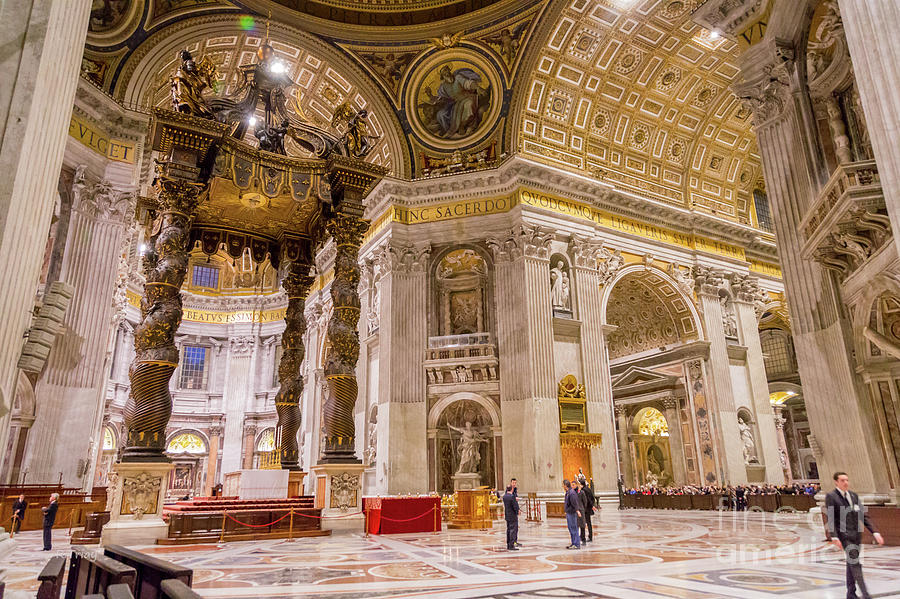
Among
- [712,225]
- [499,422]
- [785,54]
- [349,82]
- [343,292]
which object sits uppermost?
[349,82]

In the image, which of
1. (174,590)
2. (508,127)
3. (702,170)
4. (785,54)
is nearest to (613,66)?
(508,127)

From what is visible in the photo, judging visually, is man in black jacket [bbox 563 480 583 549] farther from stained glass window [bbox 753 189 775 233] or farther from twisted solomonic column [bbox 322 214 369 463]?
stained glass window [bbox 753 189 775 233]

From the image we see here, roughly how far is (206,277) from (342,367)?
24.3m

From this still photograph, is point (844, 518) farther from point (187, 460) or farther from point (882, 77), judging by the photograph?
point (187, 460)

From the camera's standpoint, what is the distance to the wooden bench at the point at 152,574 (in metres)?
2.42

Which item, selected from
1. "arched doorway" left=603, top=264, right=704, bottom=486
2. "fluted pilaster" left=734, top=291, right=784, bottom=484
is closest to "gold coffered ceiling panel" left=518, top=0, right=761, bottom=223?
"arched doorway" left=603, top=264, right=704, bottom=486

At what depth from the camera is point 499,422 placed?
16719 millimetres

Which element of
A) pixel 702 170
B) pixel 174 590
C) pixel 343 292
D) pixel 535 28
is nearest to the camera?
pixel 174 590

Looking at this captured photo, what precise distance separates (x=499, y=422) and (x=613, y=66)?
1231cm

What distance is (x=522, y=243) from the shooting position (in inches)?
690

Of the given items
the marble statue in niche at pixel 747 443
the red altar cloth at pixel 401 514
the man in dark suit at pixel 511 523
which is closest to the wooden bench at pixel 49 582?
the man in dark suit at pixel 511 523

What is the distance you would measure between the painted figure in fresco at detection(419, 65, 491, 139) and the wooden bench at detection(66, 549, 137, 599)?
57.8 feet

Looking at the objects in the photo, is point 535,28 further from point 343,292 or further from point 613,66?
point 343,292

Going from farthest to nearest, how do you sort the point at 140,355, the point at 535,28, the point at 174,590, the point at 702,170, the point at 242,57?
1. the point at 702,170
2. the point at 242,57
3. the point at 535,28
4. the point at 140,355
5. the point at 174,590
